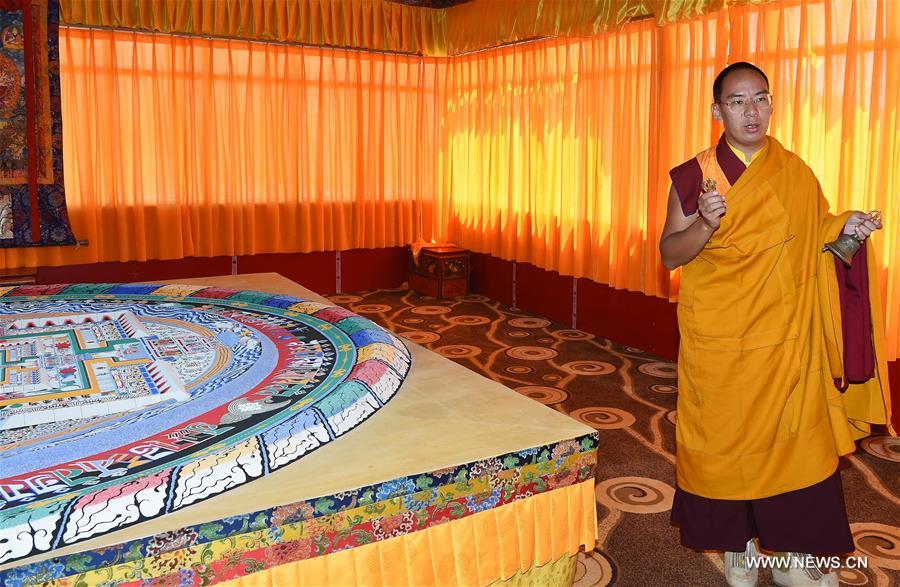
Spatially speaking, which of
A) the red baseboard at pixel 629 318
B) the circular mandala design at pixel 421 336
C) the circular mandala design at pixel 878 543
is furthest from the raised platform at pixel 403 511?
the circular mandala design at pixel 421 336

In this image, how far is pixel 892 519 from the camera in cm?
254

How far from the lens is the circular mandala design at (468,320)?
17.7 ft

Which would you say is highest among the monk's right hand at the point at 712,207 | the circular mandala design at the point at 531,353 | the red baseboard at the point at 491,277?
the monk's right hand at the point at 712,207

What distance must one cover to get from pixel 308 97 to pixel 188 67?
89 centimetres

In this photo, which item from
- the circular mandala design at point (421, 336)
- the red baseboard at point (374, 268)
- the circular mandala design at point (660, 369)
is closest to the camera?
the circular mandala design at point (660, 369)

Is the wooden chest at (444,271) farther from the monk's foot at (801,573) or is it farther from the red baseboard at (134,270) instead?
the monk's foot at (801,573)

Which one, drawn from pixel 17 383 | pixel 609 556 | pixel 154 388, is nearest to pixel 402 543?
pixel 154 388

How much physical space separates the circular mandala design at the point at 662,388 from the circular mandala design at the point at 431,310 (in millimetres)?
2038

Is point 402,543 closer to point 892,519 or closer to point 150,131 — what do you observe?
point 892,519

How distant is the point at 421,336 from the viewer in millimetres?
5035

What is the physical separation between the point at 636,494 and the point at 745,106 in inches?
54.4

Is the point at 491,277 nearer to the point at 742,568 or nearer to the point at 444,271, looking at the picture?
the point at 444,271

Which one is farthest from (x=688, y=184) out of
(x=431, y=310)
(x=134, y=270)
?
(x=134, y=270)

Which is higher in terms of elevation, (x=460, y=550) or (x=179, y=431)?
(x=179, y=431)
